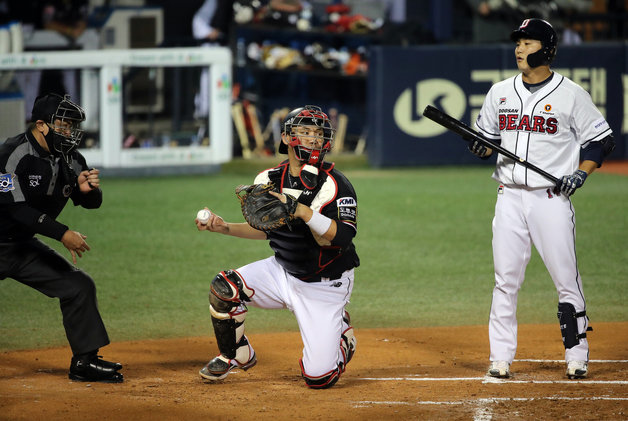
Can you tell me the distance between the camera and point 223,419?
4.79 meters

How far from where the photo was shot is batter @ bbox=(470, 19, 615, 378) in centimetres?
557

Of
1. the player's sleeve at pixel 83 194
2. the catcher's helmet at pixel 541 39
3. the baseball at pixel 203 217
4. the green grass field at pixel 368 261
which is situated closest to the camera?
the baseball at pixel 203 217

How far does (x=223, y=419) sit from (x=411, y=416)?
936mm

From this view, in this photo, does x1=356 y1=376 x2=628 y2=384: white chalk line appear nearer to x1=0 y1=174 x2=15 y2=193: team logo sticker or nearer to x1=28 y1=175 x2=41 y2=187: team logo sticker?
x1=28 y1=175 x2=41 y2=187: team logo sticker

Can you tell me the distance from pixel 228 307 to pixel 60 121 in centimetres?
144

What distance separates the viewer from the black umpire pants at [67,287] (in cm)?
557

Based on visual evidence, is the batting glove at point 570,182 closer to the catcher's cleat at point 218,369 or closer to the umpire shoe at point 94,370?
the catcher's cleat at point 218,369

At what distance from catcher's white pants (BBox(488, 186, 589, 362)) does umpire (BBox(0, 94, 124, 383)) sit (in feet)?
7.40

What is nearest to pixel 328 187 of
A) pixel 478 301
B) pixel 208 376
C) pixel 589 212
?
pixel 208 376

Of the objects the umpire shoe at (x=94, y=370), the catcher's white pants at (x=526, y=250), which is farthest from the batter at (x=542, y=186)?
the umpire shoe at (x=94, y=370)

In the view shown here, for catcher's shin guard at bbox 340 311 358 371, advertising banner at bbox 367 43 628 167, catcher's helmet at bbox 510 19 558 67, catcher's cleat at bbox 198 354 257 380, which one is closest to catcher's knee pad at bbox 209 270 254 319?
catcher's cleat at bbox 198 354 257 380

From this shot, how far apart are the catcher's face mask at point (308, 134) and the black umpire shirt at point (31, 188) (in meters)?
1.28

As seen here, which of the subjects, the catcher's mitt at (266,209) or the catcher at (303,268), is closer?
the catcher's mitt at (266,209)

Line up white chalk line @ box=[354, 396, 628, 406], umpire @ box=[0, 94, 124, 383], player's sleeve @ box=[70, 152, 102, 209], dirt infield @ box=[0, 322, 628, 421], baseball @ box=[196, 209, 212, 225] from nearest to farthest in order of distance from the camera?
dirt infield @ box=[0, 322, 628, 421] < white chalk line @ box=[354, 396, 628, 406] < baseball @ box=[196, 209, 212, 225] < umpire @ box=[0, 94, 124, 383] < player's sleeve @ box=[70, 152, 102, 209]
